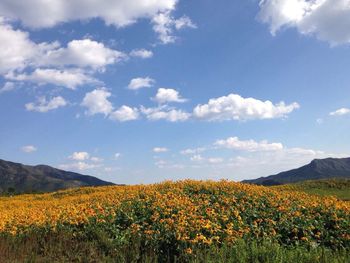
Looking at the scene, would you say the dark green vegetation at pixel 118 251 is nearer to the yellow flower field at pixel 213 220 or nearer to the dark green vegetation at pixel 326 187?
the yellow flower field at pixel 213 220

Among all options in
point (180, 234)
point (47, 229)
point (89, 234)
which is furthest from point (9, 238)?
point (180, 234)

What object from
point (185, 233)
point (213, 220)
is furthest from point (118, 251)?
point (213, 220)

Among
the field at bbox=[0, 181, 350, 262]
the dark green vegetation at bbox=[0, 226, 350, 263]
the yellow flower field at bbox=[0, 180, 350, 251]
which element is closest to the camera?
the dark green vegetation at bbox=[0, 226, 350, 263]

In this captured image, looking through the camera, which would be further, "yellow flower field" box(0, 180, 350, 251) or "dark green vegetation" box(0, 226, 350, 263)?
"yellow flower field" box(0, 180, 350, 251)

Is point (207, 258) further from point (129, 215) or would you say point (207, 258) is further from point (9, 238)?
point (9, 238)

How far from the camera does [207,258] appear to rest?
8.83m

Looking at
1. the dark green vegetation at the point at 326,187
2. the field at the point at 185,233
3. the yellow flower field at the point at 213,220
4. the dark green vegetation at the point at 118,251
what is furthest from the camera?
the dark green vegetation at the point at 326,187

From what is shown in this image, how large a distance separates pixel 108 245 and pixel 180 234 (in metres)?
1.86

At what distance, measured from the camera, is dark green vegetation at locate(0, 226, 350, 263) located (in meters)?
8.95

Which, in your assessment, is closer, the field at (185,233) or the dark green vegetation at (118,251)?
the dark green vegetation at (118,251)

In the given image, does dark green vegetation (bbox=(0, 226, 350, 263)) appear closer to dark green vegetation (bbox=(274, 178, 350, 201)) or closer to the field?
the field

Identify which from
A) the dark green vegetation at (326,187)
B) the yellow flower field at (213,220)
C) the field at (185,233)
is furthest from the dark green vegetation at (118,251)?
the dark green vegetation at (326,187)

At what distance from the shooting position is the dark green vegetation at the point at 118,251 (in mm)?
8945

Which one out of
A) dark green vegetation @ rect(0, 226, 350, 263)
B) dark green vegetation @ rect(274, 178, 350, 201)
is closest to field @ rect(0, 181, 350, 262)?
dark green vegetation @ rect(0, 226, 350, 263)
